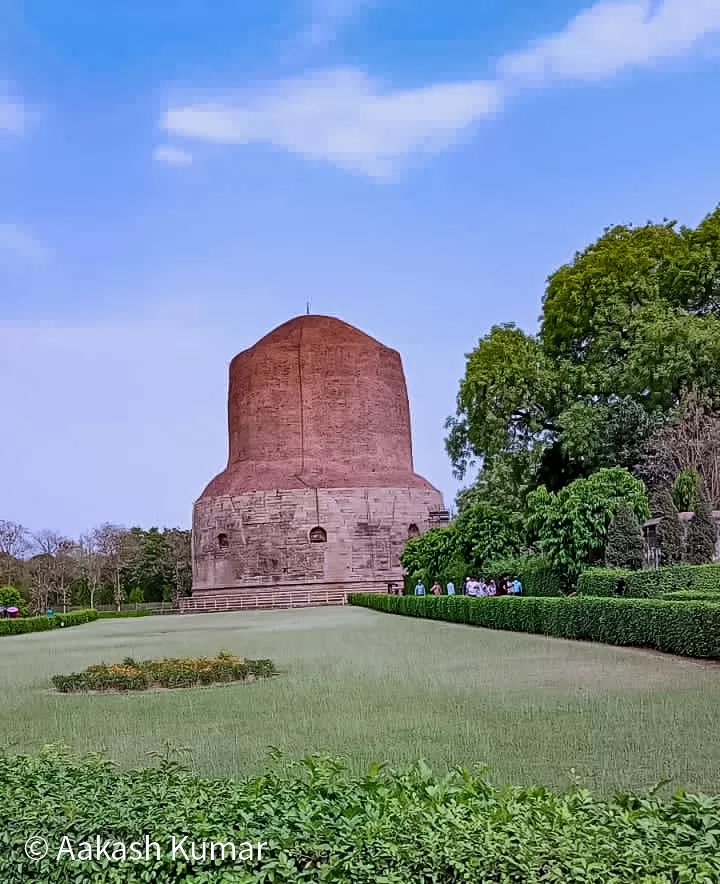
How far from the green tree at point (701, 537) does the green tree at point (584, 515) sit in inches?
43.0

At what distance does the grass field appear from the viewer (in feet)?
17.6

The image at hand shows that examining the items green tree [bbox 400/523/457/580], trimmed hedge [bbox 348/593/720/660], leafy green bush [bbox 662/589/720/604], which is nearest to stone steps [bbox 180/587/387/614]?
green tree [bbox 400/523/457/580]

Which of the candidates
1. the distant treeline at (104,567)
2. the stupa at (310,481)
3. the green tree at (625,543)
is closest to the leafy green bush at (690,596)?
the green tree at (625,543)

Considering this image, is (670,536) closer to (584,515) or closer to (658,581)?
(584,515)

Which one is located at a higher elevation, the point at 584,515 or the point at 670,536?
the point at 584,515

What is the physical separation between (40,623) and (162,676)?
16.2m

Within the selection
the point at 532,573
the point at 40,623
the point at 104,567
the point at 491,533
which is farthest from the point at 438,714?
the point at 104,567

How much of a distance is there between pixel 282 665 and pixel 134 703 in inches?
114

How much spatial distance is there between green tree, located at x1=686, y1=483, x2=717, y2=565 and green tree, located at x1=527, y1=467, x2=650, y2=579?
3.58 feet

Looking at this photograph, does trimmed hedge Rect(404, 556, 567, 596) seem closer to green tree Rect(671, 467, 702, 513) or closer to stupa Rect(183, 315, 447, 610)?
green tree Rect(671, 467, 702, 513)

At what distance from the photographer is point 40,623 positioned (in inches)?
965

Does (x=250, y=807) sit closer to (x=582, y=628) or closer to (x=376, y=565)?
(x=582, y=628)

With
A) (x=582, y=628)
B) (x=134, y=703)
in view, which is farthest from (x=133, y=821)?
(x=582, y=628)

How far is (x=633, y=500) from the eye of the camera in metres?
17.4
